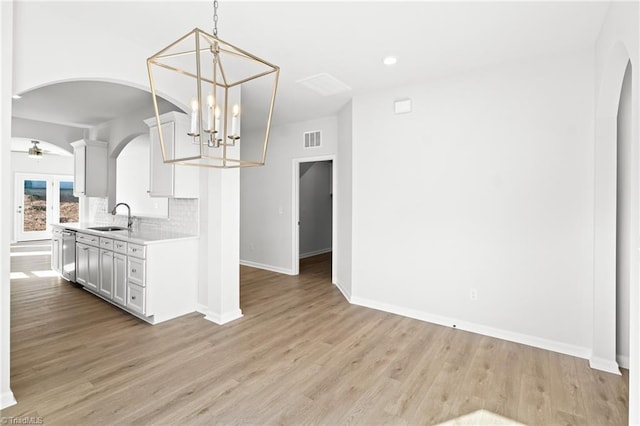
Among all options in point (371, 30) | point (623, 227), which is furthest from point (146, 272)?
point (623, 227)

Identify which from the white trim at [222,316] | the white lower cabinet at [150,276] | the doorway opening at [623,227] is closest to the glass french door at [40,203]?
the white lower cabinet at [150,276]

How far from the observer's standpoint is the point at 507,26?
2.66 m

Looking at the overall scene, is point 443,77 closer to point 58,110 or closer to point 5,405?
point 5,405

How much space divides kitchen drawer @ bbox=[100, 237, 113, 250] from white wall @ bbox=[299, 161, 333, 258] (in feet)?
13.3

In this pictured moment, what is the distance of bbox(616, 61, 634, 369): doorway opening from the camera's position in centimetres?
274

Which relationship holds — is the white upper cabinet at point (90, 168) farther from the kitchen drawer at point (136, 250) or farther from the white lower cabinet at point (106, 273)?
the kitchen drawer at point (136, 250)

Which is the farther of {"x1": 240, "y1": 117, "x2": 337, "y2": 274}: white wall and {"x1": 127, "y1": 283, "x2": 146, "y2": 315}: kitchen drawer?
{"x1": 240, "y1": 117, "x2": 337, "y2": 274}: white wall

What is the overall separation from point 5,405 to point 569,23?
488 centimetres

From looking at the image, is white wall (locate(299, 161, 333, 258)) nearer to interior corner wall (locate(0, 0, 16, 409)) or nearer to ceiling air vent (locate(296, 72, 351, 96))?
ceiling air vent (locate(296, 72, 351, 96))

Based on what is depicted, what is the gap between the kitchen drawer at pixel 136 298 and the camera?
11.8 feet

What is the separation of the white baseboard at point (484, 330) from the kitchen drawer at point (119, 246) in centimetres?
291

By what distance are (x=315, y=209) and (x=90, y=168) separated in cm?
456

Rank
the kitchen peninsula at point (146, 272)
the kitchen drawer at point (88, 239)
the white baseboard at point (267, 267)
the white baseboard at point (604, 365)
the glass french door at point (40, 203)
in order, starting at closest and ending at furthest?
the white baseboard at point (604, 365)
the kitchen peninsula at point (146, 272)
the kitchen drawer at point (88, 239)
the white baseboard at point (267, 267)
the glass french door at point (40, 203)

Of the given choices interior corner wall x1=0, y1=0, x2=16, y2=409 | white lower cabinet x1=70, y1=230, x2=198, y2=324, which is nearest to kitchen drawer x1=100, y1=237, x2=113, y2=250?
white lower cabinet x1=70, y1=230, x2=198, y2=324
